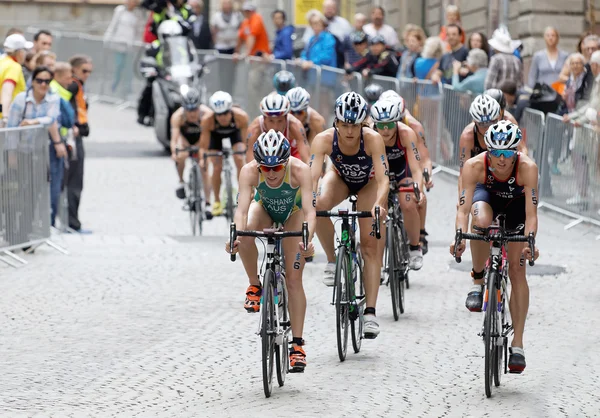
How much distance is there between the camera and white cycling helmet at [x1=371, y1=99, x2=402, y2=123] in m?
12.9

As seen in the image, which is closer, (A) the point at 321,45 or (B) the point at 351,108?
(B) the point at 351,108

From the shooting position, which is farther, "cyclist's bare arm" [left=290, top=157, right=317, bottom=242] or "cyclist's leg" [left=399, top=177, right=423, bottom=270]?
"cyclist's leg" [left=399, top=177, right=423, bottom=270]

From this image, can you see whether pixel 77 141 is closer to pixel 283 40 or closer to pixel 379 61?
pixel 379 61

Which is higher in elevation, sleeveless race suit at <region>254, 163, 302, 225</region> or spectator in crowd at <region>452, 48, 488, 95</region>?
spectator in crowd at <region>452, 48, 488, 95</region>

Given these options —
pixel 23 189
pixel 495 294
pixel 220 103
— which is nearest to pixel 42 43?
pixel 220 103

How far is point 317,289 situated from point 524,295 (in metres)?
4.48

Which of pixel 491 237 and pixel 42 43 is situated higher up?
pixel 42 43

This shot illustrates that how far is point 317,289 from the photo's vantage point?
14.4 m

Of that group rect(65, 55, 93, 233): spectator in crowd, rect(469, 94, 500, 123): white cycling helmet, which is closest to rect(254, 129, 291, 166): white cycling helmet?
rect(469, 94, 500, 123): white cycling helmet

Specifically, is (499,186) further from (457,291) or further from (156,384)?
(457,291)

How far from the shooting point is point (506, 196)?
1016 centimetres

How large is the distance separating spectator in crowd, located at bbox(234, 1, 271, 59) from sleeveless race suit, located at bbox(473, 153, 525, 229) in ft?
60.2

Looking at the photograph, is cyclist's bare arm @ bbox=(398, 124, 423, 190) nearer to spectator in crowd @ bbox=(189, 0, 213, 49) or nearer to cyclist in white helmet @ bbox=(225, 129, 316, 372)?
cyclist in white helmet @ bbox=(225, 129, 316, 372)

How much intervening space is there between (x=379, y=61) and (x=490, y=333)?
47.9 ft
